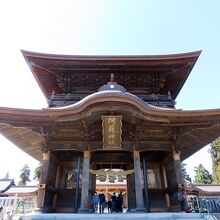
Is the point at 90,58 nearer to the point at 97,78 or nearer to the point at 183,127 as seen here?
the point at 97,78

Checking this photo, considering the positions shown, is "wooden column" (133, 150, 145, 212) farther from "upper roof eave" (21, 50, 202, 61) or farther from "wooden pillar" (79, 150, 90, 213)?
"upper roof eave" (21, 50, 202, 61)

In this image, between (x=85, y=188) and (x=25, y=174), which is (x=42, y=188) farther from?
(x=25, y=174)

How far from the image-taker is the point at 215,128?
11.5 m

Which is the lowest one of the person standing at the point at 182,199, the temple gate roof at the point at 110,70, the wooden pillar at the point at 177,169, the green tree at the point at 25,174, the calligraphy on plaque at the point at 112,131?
the person standing at the point at 182,199

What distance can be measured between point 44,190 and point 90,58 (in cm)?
734

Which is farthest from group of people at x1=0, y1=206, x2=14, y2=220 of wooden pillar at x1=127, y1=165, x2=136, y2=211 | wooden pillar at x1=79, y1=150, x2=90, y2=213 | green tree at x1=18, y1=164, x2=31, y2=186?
green tree at x1=18, y1=164, x2=31, y2=186

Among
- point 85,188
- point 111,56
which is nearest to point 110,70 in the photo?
point 111,56

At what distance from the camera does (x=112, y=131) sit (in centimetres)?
1079

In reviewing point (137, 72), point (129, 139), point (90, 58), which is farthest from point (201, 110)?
point (90, 58)

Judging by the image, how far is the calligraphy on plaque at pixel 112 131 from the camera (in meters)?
10.5

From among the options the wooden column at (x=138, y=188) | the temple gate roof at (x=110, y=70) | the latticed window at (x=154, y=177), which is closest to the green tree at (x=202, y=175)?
the latticed window at (x=154, y=177)

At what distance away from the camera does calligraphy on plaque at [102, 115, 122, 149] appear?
415 inches

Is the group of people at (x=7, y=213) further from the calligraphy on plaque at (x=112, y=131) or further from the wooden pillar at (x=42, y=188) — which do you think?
the calligraphy on plaque at (x=112, y=131)

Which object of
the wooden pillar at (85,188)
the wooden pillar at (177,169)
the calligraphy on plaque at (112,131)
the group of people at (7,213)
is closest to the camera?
the group of people at (7,213)
